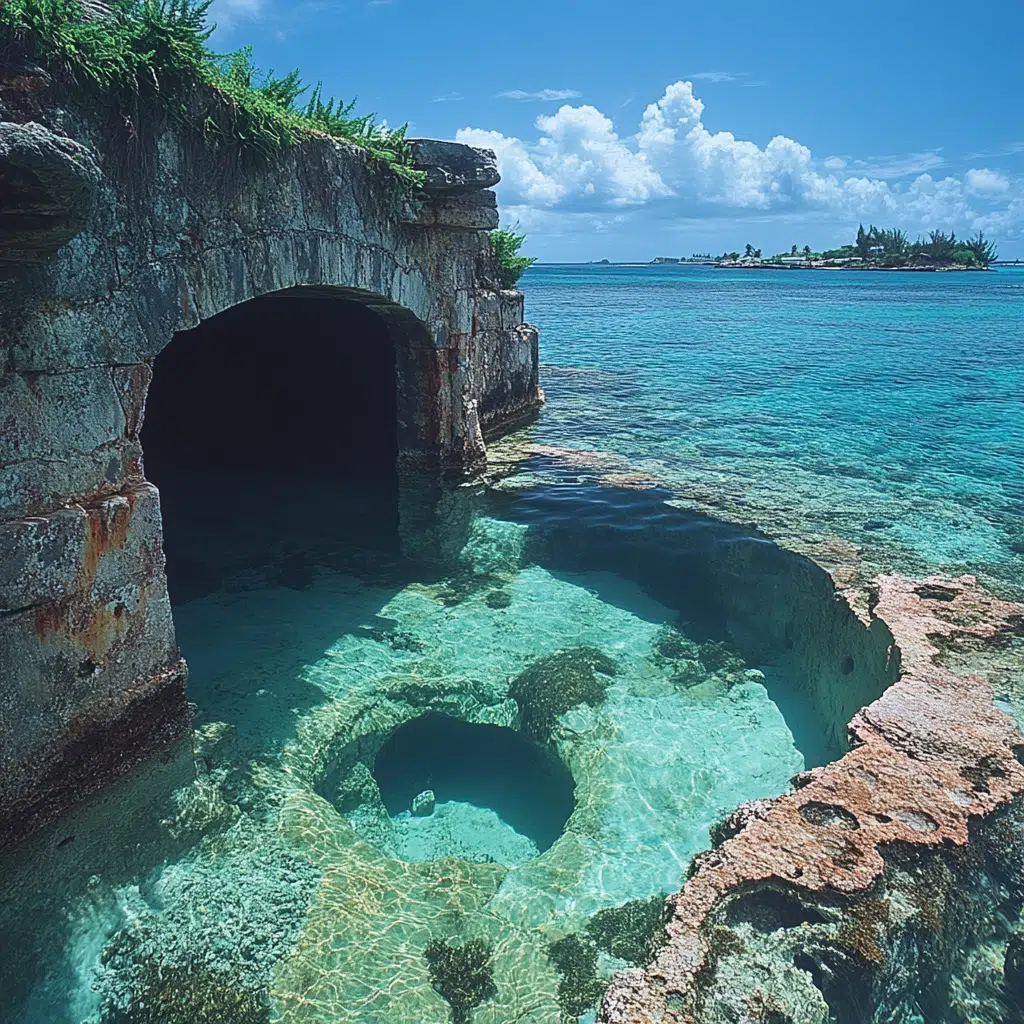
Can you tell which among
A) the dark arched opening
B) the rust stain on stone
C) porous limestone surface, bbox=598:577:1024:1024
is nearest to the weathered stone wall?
the rust stain on stone

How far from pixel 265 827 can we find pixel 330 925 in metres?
0.90

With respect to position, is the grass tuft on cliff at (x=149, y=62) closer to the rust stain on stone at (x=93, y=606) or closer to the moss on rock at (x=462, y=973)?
the rust stain on stone at (x=93, y=606)

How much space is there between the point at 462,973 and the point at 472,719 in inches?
93.4

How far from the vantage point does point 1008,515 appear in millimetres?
10266

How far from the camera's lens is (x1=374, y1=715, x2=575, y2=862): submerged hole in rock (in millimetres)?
5613

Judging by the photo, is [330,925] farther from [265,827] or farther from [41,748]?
[41,748]

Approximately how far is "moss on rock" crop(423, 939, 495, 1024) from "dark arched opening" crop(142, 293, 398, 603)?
538 cm

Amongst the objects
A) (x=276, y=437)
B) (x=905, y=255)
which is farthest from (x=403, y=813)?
(x=905, y=255)

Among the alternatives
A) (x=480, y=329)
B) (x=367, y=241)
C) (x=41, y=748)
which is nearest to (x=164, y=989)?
(x=41, y=748)

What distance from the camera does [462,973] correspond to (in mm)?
4273

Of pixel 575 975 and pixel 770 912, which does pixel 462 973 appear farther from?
pixel 770 912

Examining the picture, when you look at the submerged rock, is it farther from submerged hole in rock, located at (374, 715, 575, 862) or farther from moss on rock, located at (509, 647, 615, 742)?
moss on rock, located at (509, 647, 615, 742)

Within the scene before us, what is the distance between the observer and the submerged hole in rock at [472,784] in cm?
561

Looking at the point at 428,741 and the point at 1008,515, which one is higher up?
the point at 1008,515
